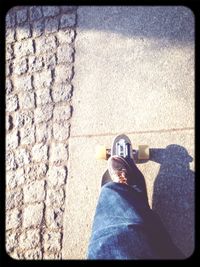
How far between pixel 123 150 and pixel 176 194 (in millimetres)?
503

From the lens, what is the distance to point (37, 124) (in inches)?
119

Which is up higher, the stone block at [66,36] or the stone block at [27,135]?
the stone block at [66,36]

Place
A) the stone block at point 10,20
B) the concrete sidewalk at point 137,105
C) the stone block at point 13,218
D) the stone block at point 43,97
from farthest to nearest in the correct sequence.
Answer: the stone block at point 10,20, the stone block at point 43,97, the stone block at point 13,218, the concrete sidewalk at point 137,105

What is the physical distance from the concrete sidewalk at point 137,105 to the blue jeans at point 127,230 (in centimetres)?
27

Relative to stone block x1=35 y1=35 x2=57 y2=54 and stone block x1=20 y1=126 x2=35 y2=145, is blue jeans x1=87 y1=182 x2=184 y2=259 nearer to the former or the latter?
stone block x1=20 y1=126 x2=35 y2=145

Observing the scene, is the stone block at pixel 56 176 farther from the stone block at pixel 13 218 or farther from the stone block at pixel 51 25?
the stone block at pixel 51 25

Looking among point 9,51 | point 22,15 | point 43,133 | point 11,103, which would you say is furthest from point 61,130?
point 22,15

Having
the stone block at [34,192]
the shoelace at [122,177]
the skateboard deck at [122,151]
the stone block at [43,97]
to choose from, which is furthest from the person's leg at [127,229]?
the stone block at [43,97]

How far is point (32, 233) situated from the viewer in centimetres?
282

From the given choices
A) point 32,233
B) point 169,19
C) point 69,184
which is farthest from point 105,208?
point 169,19

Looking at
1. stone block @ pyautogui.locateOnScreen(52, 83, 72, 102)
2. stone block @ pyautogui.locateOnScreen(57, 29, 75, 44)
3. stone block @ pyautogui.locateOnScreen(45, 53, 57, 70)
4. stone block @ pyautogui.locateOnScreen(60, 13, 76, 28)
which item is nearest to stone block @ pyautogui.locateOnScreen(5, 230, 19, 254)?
stone block @ pyautogui.locateOnScreen(52, 83, 72, 102)

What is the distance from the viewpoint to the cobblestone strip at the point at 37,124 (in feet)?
9.27

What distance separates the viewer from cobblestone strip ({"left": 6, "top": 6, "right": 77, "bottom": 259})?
2826 mm

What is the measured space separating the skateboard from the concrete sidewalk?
2.6 inches
